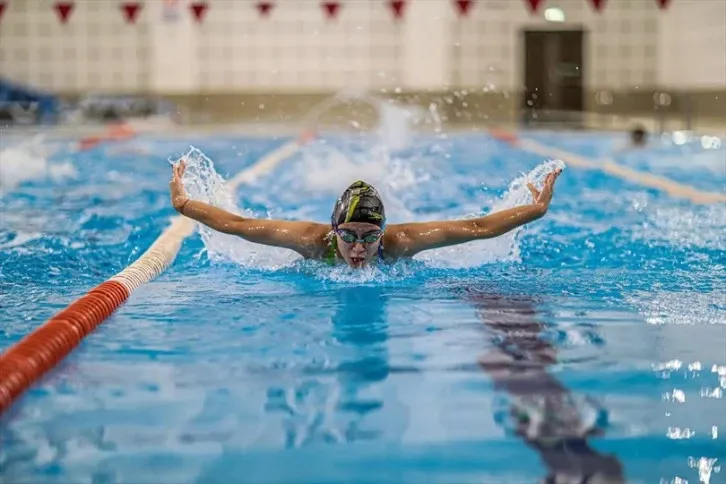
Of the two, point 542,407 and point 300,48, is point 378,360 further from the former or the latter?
point 300,48

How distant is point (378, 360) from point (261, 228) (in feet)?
4.27

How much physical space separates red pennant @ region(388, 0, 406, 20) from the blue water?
1068 centimetres

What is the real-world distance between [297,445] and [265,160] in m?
8.13

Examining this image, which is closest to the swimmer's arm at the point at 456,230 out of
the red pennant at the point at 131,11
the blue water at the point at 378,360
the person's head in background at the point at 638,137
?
the blue water at the point at 378,360

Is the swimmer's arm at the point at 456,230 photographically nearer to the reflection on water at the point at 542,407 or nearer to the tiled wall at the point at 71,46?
the reflection on water at the point at 542,407

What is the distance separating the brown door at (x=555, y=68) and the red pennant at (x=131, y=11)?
6.71 m

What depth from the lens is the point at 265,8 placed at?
1579 centimetres

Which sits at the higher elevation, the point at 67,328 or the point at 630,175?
the point at 630,175

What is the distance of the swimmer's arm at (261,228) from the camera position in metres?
3.84

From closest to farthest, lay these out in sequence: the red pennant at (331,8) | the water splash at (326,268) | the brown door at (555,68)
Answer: the water splash at (326,268)
the red pennant at (331,8)
the brown door at (555,68)

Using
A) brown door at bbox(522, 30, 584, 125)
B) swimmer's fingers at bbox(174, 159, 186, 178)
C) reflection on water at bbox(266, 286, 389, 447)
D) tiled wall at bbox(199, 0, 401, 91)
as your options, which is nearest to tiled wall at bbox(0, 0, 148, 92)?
tiled wall at bbox(199, 0, 401, 91)

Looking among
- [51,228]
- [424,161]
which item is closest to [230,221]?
[51,228]

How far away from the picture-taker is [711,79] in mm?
15188

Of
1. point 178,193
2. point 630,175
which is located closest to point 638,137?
point 630,175
